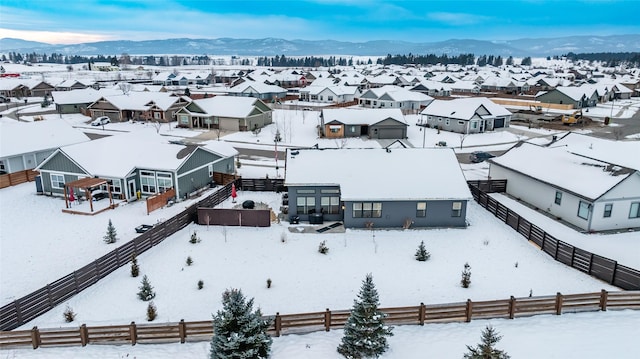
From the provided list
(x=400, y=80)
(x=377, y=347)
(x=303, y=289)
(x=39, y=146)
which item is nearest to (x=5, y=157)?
(x=39, y=146)

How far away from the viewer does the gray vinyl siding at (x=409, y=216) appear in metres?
30.0

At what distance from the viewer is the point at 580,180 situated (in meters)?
30.8

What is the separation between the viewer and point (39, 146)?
44.6 metres

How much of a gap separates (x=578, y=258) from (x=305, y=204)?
17203 mm

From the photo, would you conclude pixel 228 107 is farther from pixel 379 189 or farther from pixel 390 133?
pixel 379 189

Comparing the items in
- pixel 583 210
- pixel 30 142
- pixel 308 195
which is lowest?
pixel 583 210

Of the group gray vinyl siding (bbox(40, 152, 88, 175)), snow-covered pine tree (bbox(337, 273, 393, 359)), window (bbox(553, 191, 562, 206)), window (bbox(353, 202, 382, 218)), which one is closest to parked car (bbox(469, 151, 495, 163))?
window (bbox(553, 191, 562, 206))

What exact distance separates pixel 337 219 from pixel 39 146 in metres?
33.3

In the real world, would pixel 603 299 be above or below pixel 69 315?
above

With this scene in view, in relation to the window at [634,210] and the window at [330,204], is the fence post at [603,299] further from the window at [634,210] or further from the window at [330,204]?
the window at [330,204]

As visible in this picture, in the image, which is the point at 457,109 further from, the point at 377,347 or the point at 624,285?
the point at 377,347

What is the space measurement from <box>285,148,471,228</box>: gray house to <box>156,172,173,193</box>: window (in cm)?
1055

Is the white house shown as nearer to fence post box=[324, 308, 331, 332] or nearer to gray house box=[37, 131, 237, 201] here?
fence post box=[324, 308, 331, 332]

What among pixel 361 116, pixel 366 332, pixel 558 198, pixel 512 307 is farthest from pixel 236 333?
pixel 361 116
